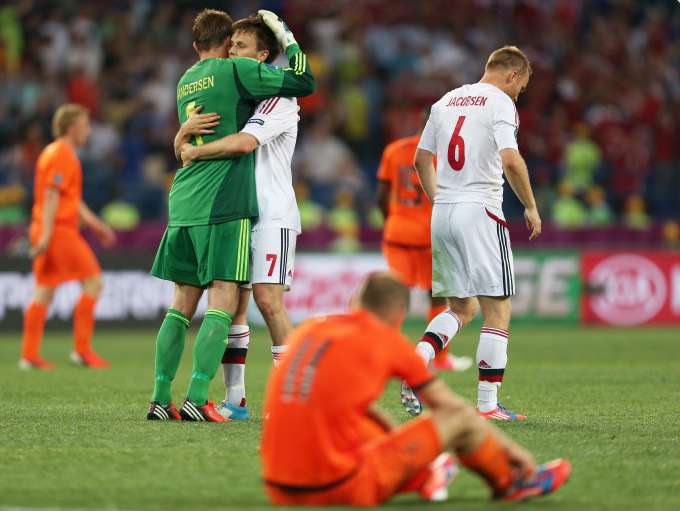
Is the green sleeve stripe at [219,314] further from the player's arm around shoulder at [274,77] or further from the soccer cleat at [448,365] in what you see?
the soccer cleat at [448,365]

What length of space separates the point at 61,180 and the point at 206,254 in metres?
4.88

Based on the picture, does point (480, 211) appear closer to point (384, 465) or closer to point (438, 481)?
point (438, 481)

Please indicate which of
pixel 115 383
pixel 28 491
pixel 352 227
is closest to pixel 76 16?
pixel 352 227

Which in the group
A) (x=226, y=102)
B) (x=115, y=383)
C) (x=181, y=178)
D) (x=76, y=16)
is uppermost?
(x=76, y=16)

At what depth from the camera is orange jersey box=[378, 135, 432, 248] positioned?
36.8ft

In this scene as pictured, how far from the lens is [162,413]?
7.34 metres

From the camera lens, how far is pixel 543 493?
4855 millimetres

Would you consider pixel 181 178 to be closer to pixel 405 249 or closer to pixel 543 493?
pixel 543 493

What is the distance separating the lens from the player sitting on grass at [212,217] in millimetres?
7152

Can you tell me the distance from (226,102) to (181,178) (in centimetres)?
51

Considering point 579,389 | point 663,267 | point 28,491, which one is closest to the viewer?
point 28,491

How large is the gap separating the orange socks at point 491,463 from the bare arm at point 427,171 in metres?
3.54

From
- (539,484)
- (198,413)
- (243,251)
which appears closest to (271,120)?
(243,251)

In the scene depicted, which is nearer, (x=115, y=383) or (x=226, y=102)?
(x=226, y=102)
